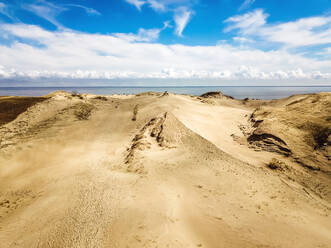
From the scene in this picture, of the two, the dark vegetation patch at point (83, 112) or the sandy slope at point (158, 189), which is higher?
the dark vegetation patch at point (83, 112)

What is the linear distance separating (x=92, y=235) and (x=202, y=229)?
3359mm

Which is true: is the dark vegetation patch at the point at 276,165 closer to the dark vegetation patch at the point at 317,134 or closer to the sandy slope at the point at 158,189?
the sandy slope at the point at 158,189

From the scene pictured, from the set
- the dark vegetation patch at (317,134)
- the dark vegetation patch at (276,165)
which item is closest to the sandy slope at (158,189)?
the dark vegetation patch at (276,165)

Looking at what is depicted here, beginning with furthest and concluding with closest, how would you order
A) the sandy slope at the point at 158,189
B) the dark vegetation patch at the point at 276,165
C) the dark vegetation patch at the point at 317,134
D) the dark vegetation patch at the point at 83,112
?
1. the dark vegetation patch at the point at 83,112
2. the dark vegetation patch at the point at 317,134
3. the dark vegetation patch at the point at 276,165
4. the sandy slope at the point at 158,189

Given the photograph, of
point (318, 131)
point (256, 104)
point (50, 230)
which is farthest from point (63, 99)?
point (256, 104)

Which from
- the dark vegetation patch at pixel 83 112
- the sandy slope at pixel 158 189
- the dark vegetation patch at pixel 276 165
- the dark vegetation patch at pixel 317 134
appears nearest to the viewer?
the sandy slope at pixel 158 189

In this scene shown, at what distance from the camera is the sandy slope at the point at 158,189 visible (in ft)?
18.3

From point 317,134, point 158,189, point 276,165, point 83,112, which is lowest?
point 276,165

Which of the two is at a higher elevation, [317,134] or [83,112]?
[83,112]

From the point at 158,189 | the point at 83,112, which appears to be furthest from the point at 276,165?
the point at 83,112

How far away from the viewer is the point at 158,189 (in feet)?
25.6

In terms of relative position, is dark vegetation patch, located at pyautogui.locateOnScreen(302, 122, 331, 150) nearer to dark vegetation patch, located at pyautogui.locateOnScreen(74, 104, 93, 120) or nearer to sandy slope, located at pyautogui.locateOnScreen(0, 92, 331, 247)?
sandy slope, located at pyautogui.locateOnScreen(0, 92, 331, 247)

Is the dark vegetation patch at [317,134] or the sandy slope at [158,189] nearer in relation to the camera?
the sandy slope at [158,189]

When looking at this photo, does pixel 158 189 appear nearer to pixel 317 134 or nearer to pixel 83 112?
pixel 317 134
